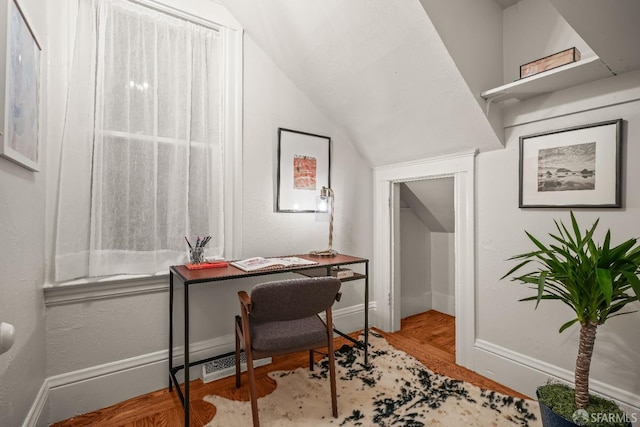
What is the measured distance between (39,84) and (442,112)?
2354mm

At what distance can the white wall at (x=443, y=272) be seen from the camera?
349cm

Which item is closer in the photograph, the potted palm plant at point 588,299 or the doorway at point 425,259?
the potted palm plant at point 588,299

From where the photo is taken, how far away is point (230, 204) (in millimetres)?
2305

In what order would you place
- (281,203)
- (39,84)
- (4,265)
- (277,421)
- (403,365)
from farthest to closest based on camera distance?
(281,203), (403,365), (277,421), (39,84), (4,265)

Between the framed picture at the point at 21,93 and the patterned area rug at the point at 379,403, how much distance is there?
1617mm

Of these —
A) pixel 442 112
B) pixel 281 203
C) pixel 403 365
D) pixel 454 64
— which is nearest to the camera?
pixel 454 64

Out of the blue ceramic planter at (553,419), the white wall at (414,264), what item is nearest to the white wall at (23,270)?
the blue ceramic planter at (553,419)

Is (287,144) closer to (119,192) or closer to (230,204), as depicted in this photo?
(230,204)

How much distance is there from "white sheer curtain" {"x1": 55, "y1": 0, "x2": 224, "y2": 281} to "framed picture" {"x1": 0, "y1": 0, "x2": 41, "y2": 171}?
291 mm

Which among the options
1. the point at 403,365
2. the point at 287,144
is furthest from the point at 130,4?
the point at 403,365

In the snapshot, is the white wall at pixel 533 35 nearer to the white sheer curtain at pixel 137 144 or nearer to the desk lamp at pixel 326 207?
the desk lamp at pixel 326 207

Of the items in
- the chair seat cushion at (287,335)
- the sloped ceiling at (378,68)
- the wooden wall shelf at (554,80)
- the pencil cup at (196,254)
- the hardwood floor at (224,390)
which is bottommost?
the hardwood floor at (224,390)

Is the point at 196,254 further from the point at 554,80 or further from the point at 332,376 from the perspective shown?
the point at 554,80

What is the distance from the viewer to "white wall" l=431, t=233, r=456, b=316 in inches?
137
